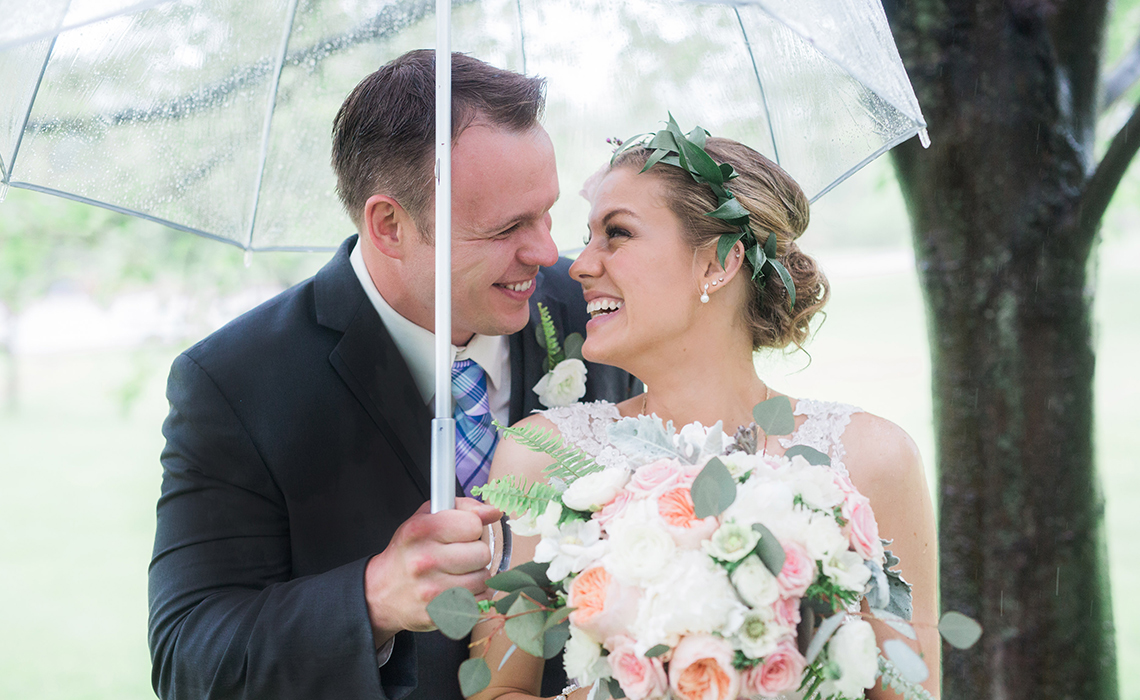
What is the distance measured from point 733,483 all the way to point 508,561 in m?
1.11

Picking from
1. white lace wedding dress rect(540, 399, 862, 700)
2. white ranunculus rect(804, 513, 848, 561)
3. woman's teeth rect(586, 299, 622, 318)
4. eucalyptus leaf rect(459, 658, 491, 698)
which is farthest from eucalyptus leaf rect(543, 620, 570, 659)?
woman's teeth rect(586, 299, 622, 318)

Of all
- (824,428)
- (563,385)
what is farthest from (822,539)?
(563,385)

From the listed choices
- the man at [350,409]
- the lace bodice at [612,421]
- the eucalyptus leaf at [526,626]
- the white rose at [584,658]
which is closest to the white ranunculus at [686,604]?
the white rose at [584,658]

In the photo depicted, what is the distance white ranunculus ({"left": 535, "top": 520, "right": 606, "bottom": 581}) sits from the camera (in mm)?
1566

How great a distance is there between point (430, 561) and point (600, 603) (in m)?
0.39

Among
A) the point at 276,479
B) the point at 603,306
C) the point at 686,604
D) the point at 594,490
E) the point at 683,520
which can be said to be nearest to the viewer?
the point at 686,604

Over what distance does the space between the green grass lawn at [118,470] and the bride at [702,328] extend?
15.1 ft

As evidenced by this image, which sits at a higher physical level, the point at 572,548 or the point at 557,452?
the point at 557,452

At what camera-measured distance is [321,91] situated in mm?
2639

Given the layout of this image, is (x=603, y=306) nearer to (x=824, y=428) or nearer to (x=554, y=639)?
(x=824, y=428)

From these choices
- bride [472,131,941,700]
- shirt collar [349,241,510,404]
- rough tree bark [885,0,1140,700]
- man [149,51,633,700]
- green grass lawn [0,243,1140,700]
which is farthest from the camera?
green grass lawn [0,243,1140,700]

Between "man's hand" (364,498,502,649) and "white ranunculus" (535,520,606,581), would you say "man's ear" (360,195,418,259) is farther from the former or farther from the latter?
"white ranunculus" (535,520,606,581)

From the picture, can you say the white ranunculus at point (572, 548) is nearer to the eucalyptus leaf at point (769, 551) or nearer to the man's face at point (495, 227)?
the eucalyptus leaf at point (769, 551)

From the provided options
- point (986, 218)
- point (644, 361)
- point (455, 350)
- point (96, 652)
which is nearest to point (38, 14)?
point (455, 350)
